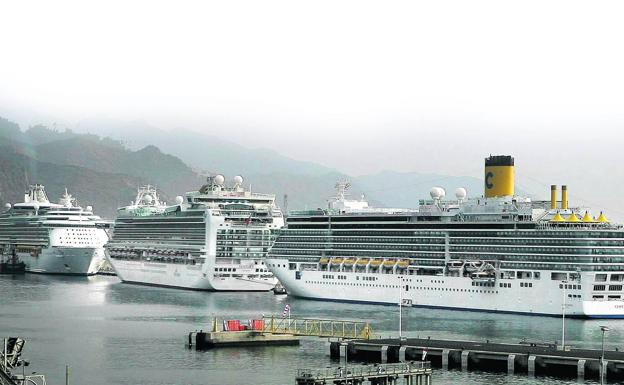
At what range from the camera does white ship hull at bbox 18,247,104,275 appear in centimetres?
13688

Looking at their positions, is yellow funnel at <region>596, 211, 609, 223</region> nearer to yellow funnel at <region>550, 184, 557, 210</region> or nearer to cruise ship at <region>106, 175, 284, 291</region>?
yellow funnel at <region>550, 184, 557, 210</region>

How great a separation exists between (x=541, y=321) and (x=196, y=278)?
38.5 metres

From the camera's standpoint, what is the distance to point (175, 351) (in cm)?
6200

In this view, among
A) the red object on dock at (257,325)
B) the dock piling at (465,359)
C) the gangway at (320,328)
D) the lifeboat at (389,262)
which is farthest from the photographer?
the lifeboat at (389,262)

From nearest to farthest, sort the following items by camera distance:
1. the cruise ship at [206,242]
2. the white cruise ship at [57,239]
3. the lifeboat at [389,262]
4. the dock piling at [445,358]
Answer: the dock piling at [445,358] < the lifeboat at [389,262] < the cruise ship at [206,242] < the white cruise ship at [57,239]

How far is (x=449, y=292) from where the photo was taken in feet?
270

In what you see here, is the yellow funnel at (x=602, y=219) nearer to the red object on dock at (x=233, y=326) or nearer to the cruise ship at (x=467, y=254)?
the cruise ship at (x=467, y=254)

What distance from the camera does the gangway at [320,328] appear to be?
209 ft

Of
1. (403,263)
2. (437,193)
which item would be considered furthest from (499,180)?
(403,263)

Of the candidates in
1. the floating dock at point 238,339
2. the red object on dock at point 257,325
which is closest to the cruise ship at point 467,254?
the floating dock at point 238,339

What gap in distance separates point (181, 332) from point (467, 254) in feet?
72.0

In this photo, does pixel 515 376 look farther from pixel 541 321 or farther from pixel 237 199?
pixel 237 199

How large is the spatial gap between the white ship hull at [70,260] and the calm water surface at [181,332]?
31.7 m

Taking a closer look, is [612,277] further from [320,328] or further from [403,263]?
[320,328]
